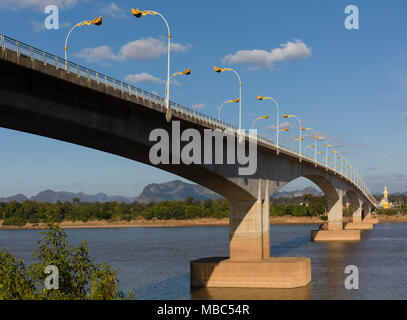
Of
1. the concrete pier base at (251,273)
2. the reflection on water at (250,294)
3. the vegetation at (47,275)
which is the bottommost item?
the reflection on water at (250,294)

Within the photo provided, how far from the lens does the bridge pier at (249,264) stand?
46094 mm

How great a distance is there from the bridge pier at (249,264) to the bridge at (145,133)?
0.28ft

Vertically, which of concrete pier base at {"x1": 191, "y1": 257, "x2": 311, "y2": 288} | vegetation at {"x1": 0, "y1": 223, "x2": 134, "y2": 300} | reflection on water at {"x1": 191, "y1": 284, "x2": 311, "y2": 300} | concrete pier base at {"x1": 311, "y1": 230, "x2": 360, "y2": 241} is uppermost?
vegetation at {"x1": 0, "y1": 223, "x2": 134, "y2": 300}

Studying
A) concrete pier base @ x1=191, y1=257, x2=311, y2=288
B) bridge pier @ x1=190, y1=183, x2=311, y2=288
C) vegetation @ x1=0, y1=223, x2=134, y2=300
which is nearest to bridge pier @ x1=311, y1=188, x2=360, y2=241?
bridge pier @ x1=190, y1=183, x2=311, y2=288

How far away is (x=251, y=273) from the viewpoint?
4666 centimetres

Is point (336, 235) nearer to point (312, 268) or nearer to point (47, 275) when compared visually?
point (312, 268)

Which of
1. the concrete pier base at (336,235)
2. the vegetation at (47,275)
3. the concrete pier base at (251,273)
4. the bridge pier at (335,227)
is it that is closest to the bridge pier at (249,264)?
the concrete pier base at (251,273)

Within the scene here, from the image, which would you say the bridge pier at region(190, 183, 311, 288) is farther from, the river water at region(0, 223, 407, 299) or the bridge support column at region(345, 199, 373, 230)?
the bridge support column at region(345, 199, 373, 230)

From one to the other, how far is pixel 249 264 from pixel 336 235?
58153mm

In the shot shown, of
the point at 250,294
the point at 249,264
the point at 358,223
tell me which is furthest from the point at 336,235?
the point at 250,294

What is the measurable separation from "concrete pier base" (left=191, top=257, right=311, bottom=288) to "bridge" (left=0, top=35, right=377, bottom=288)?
84 millimetres

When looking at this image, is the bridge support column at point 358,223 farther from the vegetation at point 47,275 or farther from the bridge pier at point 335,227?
the vegetation at point 47,275

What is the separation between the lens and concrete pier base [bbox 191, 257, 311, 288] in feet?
151
